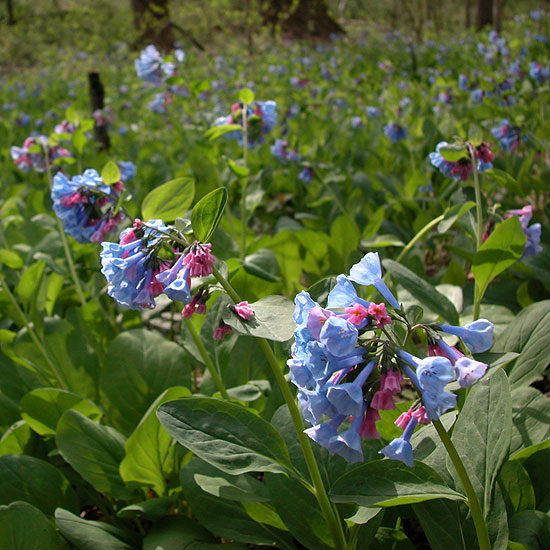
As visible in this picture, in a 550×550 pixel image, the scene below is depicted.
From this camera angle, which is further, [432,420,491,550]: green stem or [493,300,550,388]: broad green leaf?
[493,300,550,388]: broad green leaf

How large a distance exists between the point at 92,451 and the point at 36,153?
1319 millimetres

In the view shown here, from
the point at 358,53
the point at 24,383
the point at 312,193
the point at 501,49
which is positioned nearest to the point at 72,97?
the point at 358,53

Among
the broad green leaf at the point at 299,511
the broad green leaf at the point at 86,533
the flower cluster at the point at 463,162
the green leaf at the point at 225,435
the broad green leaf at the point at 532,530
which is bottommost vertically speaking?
the broad green leaf at the point at 86,533

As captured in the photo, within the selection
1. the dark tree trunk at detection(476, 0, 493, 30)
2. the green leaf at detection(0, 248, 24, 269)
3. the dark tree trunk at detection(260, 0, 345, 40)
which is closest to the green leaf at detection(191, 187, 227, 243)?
the green leaf at detection(0, 248, 24, 269)

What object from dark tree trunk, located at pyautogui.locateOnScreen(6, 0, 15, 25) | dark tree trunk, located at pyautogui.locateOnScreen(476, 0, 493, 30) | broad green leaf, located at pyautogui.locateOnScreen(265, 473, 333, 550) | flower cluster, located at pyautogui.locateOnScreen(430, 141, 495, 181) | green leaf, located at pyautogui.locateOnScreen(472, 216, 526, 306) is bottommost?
dark tree trunk, located at pyautogui.locateOnScreen(6, 0, 15, 25)

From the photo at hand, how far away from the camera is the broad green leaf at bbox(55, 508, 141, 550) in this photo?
113cm

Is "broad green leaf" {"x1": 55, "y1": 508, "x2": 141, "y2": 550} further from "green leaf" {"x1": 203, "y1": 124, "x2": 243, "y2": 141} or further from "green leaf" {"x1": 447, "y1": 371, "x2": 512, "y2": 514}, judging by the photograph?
"green leaf" {"x1": 203, "y1": 124, "x2": 243, "y2": 141}

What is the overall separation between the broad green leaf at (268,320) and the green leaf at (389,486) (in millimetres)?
219

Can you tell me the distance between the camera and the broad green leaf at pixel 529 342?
1197 millimetres

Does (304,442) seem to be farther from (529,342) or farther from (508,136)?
(508,136)

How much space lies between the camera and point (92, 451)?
1.30 m

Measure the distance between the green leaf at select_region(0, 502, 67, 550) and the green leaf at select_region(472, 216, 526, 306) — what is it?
3.25ft

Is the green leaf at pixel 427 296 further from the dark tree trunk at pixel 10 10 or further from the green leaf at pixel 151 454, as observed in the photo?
the dark tree trunk at pixel 10 10

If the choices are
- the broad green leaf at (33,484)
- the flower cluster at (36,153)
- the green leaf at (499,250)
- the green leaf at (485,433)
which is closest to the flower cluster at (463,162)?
the green leaf at (499,250)
